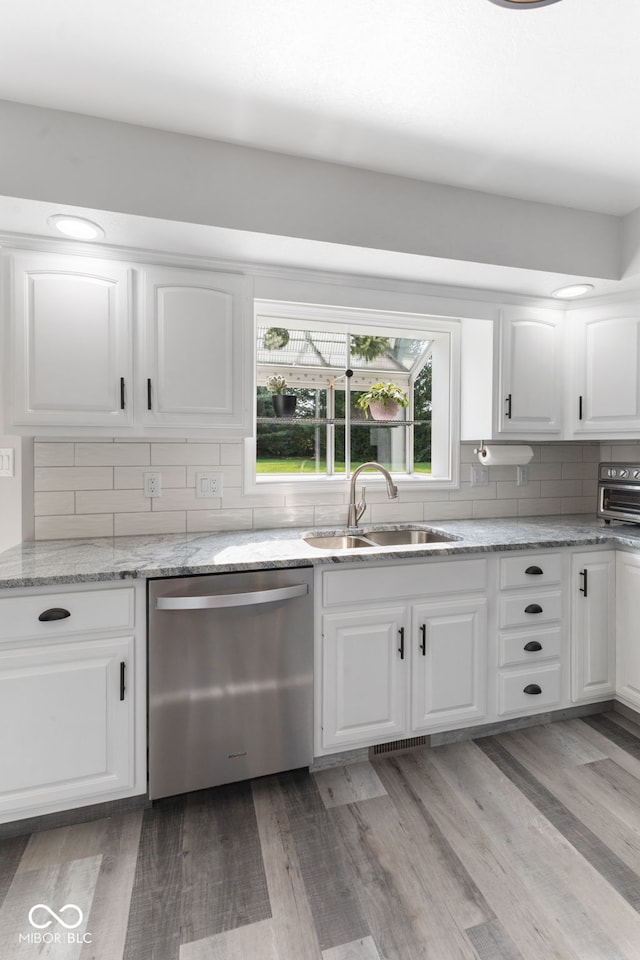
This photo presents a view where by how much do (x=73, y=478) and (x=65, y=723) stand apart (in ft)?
3.37

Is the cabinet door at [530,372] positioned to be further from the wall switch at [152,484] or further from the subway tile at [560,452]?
the wall switch at [152,484]

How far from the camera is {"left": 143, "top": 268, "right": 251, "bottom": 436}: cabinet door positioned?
2051mm

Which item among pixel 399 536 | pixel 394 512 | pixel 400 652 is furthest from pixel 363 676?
pixel 394 512

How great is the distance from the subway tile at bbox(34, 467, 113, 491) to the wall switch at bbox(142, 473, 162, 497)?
0.15 m

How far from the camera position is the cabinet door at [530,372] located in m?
2.64

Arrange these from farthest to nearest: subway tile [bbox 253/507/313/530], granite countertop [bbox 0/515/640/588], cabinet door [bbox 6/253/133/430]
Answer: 1. subway tile [bbox 253/507/313/530]
2. cabinet door [bbox 6/253/133/430]
3. granite countertop [bbox 0/515/640/588]

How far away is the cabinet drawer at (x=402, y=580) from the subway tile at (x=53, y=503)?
1.21 m

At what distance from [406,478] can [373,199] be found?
1458 mm

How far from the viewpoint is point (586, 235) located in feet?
7.68

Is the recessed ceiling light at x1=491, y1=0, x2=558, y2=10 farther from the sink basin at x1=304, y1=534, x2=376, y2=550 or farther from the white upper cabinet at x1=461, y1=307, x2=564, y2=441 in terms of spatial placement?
the sink basin at x1=304, y1=534, x2=376, y2=550

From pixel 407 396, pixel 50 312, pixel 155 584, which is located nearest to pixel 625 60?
pixel 407 396

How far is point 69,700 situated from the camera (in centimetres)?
169

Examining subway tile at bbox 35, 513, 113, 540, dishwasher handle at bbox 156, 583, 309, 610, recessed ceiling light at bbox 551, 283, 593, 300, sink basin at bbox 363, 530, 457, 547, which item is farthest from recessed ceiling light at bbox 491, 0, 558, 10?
subway tile at bbox 35, 513, 113, 540

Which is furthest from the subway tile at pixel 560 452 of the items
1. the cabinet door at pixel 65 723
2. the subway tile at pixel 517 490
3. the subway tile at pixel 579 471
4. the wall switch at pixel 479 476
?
the cabinet door at pixel 65 723
